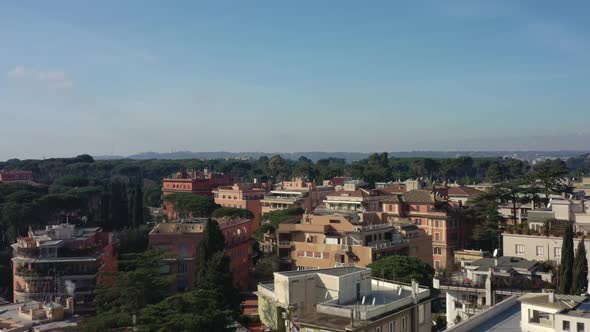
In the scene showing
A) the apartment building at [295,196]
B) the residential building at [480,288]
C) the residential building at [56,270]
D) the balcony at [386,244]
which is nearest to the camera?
the residential building at [480,288]

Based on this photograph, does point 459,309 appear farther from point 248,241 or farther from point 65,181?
point 65,181

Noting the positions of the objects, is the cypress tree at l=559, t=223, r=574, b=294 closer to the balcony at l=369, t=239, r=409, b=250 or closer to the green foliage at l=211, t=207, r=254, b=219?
the balcony at l=369, t=239, r=409, b=250

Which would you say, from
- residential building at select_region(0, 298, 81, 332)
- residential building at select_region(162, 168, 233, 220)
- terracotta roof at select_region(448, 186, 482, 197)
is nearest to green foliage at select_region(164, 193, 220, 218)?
residential building at select_region(162, 168, 233, 220)

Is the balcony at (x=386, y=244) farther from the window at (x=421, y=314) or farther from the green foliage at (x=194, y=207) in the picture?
the green foliage at (x=194, y=207)

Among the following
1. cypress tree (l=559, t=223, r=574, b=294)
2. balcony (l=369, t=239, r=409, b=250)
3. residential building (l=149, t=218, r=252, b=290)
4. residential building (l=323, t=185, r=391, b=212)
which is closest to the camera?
cypress tree (l=559, t=223, r=574, b=294)

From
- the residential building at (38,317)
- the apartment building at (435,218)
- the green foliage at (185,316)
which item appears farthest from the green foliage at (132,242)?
the green foliage at (185,316)

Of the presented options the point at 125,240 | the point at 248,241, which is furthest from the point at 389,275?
the point at 125,240
